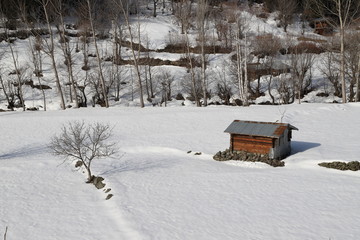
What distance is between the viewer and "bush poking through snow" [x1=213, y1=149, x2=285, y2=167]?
17.0m

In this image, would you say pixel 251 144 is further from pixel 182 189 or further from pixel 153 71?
A: pixel 153 71

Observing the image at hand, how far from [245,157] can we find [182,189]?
17.3 feet

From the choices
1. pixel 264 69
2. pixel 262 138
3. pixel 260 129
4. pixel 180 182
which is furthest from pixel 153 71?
pixel 180 182

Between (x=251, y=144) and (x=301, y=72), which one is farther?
(x=301, y=72)

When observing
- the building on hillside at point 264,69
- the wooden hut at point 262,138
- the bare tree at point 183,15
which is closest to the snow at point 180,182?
the wooden hut at point 262,138

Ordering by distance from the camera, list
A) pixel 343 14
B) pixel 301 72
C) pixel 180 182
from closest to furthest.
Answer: pixel 180 182
pixel 301 72
pixel 343 14

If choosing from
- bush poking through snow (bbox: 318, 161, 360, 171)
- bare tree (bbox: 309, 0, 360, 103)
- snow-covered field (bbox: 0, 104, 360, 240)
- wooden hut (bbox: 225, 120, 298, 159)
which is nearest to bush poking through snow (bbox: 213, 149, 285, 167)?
wooden hut (bbox: 225, 120, 298, 159)

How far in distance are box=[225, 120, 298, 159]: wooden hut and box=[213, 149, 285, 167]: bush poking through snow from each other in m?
0.19

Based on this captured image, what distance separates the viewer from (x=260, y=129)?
57.0ft

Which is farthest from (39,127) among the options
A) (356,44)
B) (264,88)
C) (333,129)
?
(356,44)

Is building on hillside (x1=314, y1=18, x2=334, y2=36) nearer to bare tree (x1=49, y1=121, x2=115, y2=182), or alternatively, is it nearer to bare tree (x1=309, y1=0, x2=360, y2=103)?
bare tree (x1=309, y1=0, x2=360, y2=103)

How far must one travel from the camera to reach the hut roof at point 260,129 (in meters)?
16.8

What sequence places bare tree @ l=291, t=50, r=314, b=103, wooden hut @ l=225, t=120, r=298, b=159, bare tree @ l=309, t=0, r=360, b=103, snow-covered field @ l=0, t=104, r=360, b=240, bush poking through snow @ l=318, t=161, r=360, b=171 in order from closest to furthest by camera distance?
snow-covered field @ l=0, t=104, r=360, b=240
bush poking through snow @ l=318, t=161, r=360, b=171
wooden hut @ l=225, t=120, r=298, b=159
bare tree @ l=309, t=0, r=360, b=103
bare tree @ l=291, t=50, r=314, b=103

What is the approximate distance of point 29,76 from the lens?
42.3 m
